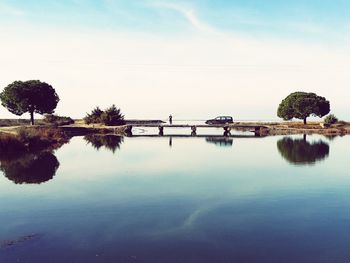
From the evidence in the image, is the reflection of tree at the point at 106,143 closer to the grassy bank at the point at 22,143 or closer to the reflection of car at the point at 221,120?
the grassy bank at the point at 22,143

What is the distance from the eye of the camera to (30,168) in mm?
44656

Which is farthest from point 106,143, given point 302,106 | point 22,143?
point 302,106

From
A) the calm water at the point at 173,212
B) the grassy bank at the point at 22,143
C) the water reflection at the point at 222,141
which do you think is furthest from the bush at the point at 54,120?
the calm water at the point at 173,212

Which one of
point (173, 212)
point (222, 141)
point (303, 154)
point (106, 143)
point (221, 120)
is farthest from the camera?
point (221, 120)

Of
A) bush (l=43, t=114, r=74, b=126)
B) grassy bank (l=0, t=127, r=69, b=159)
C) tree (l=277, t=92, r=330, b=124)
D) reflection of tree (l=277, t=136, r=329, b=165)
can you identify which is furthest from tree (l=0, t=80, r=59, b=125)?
tree (l=277, t=92, r=330, b=124)

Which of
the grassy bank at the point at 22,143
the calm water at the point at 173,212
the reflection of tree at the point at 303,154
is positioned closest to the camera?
the calm water at the point at 173,212

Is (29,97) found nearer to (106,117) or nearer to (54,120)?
(54,120)

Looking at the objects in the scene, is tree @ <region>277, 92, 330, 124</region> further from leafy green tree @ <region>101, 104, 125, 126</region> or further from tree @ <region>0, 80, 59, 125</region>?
tree @ <region>0, 80, 59, 125</region>

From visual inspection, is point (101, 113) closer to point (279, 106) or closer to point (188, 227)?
point (279, 106)

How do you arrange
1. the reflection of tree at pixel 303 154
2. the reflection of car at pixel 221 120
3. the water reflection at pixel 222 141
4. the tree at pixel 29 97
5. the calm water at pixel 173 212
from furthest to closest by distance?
the reflection of car at pixel 221 120 < the tree at pixel 29 97 < the water reflection at pixel 222 141 < the reflection of tree at pixel 303 154 < the calm water at pixel 173 212

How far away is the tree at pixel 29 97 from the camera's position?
4131 inches

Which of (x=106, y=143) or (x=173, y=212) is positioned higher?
(x=106, y=143)

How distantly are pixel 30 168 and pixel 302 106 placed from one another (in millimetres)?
96248

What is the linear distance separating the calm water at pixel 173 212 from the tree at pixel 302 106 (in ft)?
250
